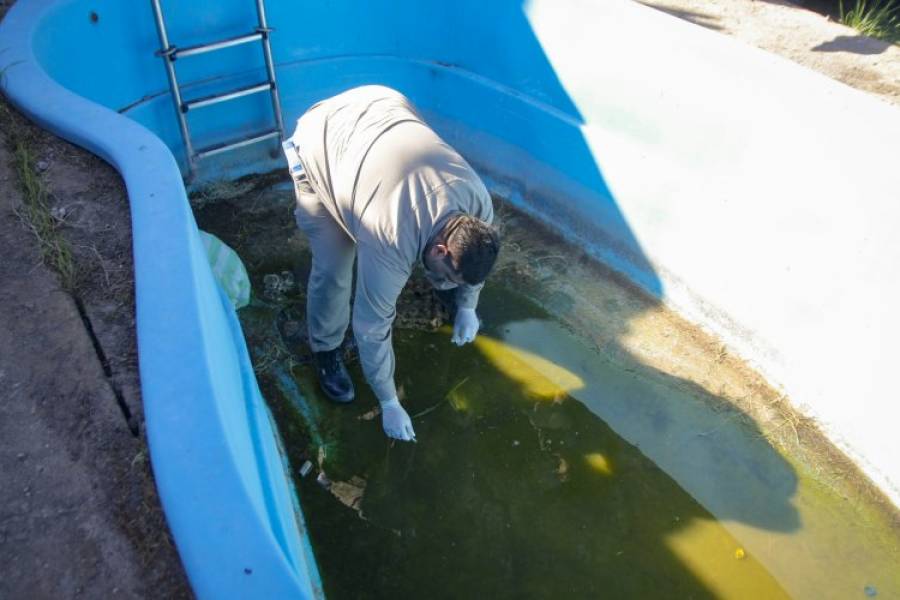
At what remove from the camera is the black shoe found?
3.06 m

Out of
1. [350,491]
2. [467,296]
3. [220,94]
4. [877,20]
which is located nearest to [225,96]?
[220,94]

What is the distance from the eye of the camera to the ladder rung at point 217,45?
11.7 feet

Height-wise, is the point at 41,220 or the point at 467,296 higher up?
the point at 41,220

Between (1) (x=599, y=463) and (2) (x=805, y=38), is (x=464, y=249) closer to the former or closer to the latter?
(1) (x=599, y=463)

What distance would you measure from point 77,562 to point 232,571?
412 millimetres

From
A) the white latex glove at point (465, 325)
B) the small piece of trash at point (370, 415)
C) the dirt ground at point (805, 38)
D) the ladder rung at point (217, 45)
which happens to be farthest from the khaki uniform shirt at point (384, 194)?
the dirt ground at point (805, 38)

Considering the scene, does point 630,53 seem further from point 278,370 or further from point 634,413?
point 278,370

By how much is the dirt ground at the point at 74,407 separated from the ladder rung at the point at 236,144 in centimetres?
126

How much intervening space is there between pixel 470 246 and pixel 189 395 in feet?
2.99

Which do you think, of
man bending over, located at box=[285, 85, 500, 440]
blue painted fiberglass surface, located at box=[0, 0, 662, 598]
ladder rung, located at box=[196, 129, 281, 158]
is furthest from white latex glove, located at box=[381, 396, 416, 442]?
ladder rung, located at box=[196, 129, 281, 158]

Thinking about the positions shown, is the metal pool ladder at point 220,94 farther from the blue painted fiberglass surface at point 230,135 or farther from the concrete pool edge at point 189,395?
the concrete pool edge at point 189,395

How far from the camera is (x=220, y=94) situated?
390 centimetres

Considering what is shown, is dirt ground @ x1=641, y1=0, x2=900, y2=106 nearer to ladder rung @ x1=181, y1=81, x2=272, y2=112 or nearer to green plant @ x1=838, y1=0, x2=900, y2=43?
green plant @ x1=838, y1=0, x2=900, y2=43

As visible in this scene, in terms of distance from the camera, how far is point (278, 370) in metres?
3.18
